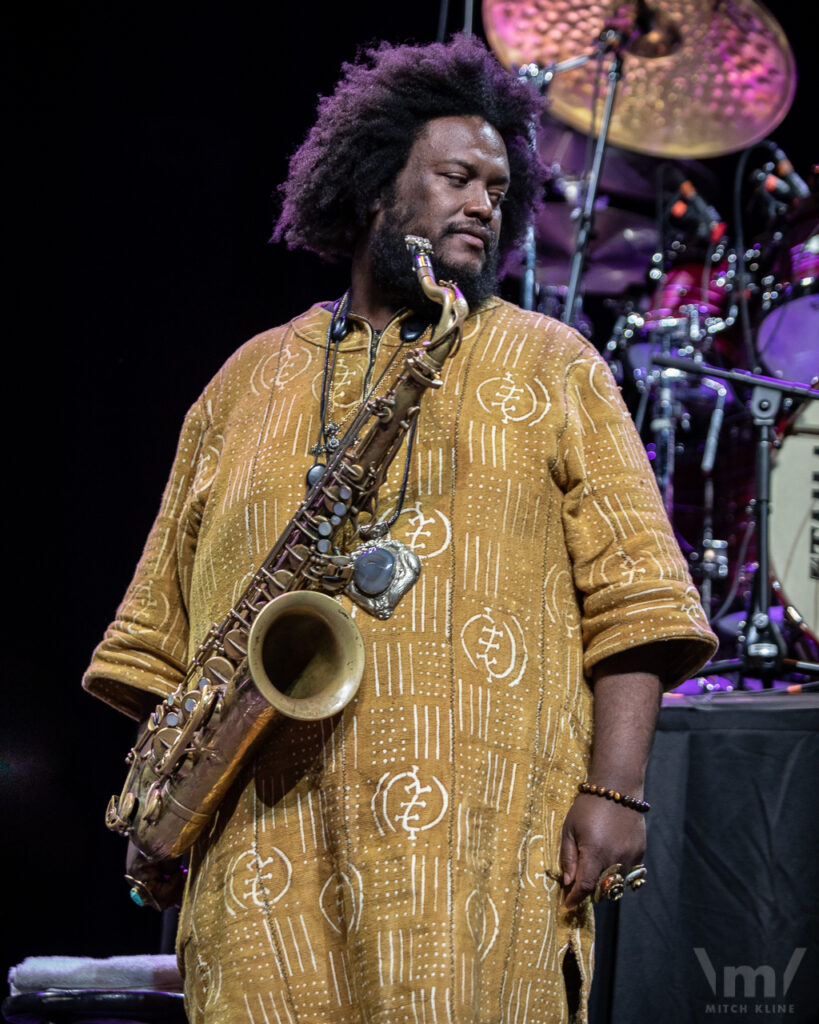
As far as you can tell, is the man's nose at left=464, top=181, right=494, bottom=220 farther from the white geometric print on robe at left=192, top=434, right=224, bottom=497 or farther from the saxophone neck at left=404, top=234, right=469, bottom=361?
the white geometric print on robe at left=192, top=434, right=224, bottom=497

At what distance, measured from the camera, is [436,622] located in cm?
192

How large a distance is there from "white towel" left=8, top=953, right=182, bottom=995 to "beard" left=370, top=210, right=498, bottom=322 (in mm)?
1460

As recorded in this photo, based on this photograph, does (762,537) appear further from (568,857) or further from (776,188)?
(776,188)

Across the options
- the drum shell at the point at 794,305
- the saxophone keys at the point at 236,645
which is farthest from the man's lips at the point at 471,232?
the drum shell at the point at 794,305

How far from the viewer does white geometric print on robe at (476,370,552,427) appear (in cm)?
212

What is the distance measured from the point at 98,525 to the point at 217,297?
0.89 metres

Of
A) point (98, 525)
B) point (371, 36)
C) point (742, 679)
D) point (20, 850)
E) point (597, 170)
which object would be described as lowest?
point (20, 850)

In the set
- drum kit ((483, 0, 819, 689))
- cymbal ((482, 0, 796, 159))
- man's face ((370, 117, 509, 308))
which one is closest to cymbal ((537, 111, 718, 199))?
drum kit ((483, 0, 819, 689))

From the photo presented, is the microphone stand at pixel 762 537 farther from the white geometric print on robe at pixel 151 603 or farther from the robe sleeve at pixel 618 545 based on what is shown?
the white geometric print on robe at pixel 151 603

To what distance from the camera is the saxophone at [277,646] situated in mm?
1900

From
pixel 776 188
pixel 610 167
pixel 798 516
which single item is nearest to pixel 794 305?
pixel 776 188

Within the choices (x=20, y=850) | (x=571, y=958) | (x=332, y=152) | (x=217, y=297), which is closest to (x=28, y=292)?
(x=217, y=297)

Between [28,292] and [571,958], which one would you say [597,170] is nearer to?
[28,292]

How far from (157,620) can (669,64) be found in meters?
3.61
